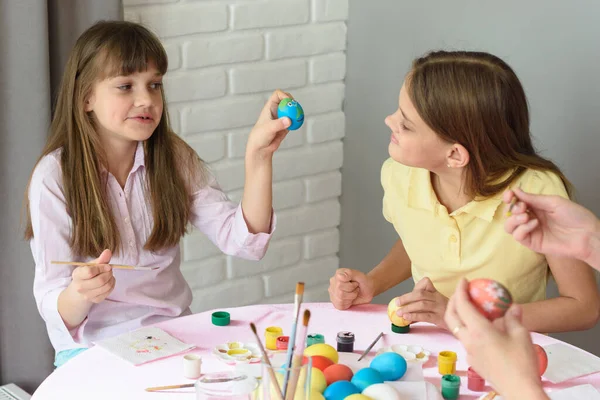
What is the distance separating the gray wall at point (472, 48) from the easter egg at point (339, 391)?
114cm

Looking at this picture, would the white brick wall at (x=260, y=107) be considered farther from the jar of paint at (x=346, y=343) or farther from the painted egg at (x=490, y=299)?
the painted egg at (x=490, y=299)

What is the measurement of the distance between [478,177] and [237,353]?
2.05ft

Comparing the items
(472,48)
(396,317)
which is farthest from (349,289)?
(472,48)

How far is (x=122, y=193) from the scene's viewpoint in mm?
1916

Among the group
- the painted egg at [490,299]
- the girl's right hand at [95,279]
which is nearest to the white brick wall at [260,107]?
the girl's right hand at [95,279]

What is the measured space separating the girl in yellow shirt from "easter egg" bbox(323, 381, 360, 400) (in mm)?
438

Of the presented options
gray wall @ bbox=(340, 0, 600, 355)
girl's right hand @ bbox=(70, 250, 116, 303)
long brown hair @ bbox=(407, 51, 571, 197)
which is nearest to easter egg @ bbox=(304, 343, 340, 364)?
girl's right hand @ bbox=(70, 250, 116, 303)

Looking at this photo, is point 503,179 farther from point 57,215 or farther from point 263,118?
point 57,215

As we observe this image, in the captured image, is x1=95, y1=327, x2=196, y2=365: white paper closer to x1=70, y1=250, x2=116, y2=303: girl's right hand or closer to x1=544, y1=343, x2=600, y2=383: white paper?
x1=70, y1=250, x2=116, y2=303: girl's right hand

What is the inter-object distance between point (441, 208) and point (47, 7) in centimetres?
105

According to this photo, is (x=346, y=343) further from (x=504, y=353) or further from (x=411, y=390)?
(x=504, y=353)

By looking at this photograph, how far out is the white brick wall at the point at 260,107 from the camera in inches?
97.1

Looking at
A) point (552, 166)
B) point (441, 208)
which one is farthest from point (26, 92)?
point (552, 166)

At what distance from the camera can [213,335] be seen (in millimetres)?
1561
